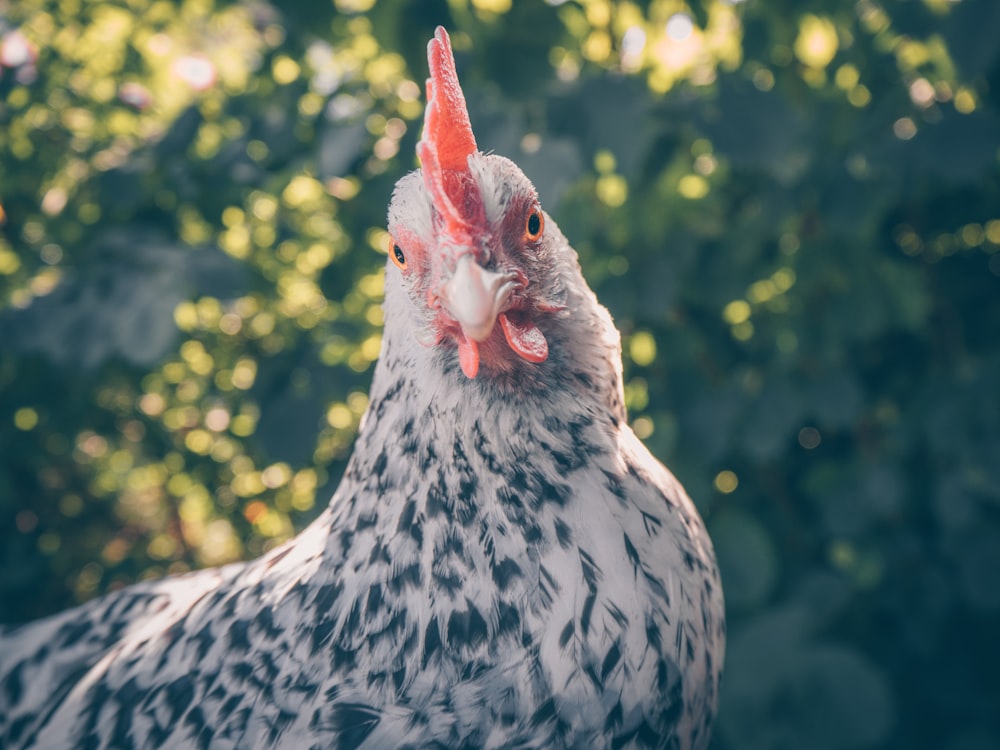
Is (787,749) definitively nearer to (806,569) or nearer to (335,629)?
(806,569)

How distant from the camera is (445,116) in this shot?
33.0 inches

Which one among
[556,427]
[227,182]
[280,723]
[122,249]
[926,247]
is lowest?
[280,723]

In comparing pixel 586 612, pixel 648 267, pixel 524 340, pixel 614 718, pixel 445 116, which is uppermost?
pixel 445 116

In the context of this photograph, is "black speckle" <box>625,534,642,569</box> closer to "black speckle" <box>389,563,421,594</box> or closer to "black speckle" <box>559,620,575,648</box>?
"black speckle" <box>559,620,575,648</box>

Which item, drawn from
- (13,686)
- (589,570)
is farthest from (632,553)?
(13,686)

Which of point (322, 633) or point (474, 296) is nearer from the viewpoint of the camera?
point (474, 296)

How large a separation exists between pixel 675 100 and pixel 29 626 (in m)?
1.60

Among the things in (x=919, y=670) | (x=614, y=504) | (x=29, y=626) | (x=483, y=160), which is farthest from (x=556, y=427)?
(x=919, y=670)

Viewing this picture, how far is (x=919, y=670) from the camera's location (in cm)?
207

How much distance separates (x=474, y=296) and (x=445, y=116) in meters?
0.24

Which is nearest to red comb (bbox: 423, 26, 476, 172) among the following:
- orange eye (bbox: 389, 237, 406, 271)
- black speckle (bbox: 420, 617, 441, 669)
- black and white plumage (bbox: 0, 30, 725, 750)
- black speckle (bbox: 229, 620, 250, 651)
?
black and white plumage (bbox: 0, 30, 725, 750)

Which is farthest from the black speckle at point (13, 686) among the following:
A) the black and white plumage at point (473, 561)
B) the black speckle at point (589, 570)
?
the black speckle at point (589, 570)

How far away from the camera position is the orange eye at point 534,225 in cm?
88

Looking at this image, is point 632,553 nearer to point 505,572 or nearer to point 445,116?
point 505,572
